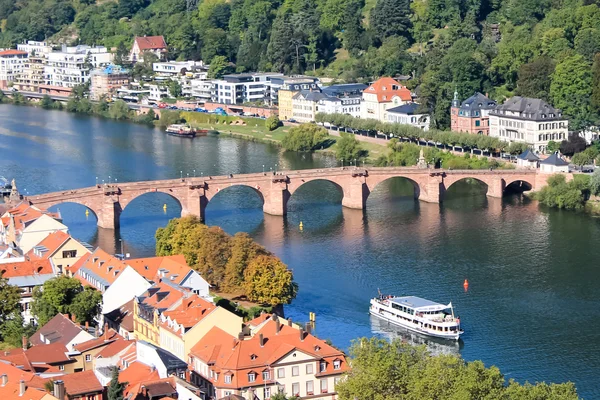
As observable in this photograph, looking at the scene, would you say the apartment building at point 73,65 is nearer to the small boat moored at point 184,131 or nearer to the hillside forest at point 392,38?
the hillside forest at point 392,38

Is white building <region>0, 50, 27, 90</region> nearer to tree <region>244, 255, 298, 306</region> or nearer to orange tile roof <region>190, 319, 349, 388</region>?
tree <region>244, 255, 298, 306</region>

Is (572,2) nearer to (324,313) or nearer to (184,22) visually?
(184,22)

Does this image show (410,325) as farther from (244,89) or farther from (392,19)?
(244,89)

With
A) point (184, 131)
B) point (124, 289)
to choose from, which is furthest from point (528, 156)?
point (124, 289)

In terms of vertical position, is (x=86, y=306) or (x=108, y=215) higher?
(x=86, y=306)

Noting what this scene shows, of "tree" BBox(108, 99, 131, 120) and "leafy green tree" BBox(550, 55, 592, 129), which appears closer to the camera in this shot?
"leafy green tree" BBox(550, 55, 592, 129)

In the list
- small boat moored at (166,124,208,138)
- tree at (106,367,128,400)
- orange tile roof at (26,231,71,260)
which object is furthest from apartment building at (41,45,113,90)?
tree at (106,367,128,400)

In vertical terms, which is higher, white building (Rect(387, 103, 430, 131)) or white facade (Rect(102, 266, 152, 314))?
white building (Rect(387, 103, 430, 131))
